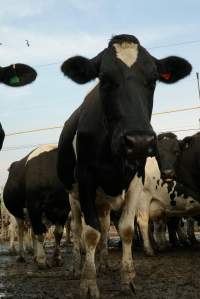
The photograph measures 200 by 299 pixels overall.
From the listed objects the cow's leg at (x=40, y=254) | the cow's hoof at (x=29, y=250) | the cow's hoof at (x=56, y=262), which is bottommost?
the cow's hoof at (x=29, y=250)

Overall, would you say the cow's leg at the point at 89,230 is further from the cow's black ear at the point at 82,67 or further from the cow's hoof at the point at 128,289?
the cow's black ear at the point at 82,67

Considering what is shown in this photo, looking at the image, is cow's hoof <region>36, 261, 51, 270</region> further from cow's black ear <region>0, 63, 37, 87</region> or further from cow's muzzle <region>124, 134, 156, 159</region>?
cow's muzzle <region>124, 134, 156, 159</region>


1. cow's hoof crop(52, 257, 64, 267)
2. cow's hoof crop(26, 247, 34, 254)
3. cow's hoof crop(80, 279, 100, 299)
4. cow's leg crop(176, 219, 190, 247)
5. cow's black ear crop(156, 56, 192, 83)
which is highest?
cow's black ear crop(156, 56, 192, 83)

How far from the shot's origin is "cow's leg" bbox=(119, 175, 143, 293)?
6.12 meters

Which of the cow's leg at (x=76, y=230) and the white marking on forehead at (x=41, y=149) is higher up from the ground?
the white marking on forehead at (x=41, y=149)

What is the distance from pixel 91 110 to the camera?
6641 mm

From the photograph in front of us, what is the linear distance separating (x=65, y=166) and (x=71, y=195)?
432 mm

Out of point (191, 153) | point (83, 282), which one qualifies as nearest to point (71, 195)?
point (83, 282)

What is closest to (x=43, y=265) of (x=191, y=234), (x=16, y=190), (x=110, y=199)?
(x=16, y=190)

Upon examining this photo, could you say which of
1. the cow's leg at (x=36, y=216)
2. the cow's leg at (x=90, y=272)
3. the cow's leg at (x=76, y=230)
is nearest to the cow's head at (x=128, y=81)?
the cow's leg at (x=90, y=272)

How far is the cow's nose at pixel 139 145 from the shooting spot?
5.04 meters

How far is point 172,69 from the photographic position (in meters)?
6.71

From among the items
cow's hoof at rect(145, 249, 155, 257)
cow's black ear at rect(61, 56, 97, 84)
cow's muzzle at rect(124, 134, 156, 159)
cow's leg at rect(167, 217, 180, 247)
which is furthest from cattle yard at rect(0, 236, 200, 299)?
cow's leg at rect(167, 217, 180, 247)

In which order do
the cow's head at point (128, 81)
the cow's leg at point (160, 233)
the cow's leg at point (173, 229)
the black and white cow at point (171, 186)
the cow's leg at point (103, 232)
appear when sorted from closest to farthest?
the cow's head at point (128, 81) < the cow's leg at point (103, 232) < the black and white cow at point (171, 186) < the cow's leg at point (160, 233) < the cow's leg at point (173, 229)
